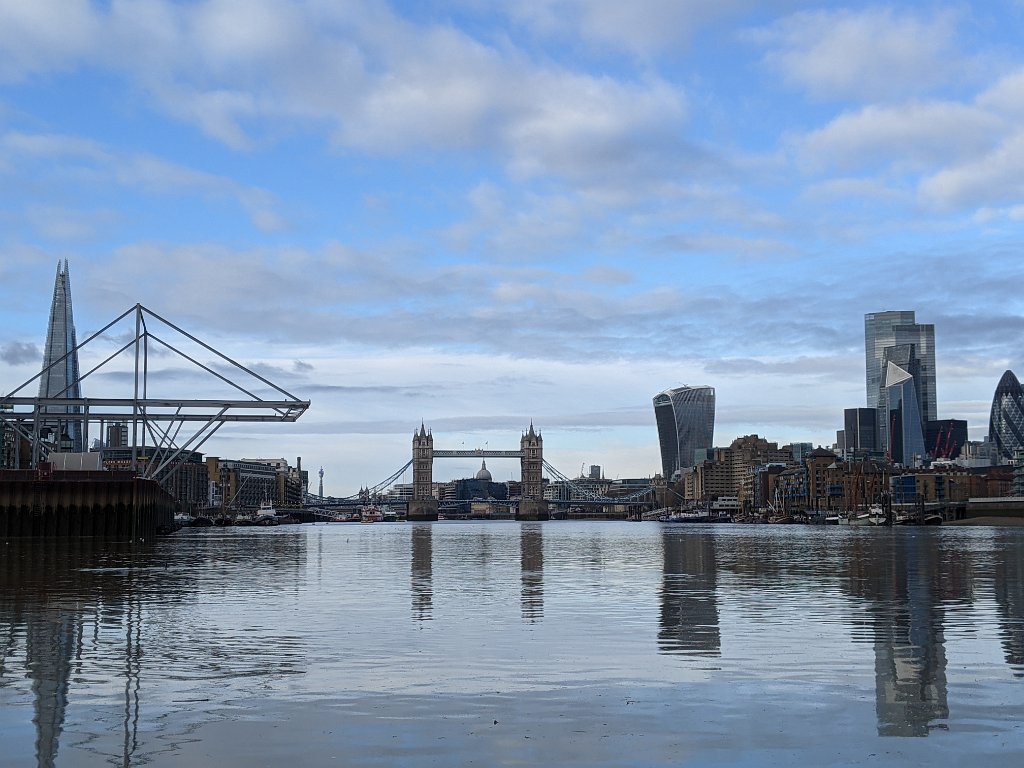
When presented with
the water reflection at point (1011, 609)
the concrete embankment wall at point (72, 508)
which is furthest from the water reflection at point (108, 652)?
the concrete embankment wall at point (72, 508)

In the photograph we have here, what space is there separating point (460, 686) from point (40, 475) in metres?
92.5

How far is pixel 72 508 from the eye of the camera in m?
98.2

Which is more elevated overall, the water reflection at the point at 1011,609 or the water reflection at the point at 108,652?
the water reflection at the point at 108,652

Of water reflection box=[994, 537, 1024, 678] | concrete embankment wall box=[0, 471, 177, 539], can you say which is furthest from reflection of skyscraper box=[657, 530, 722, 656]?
concrete embankment wall box=[0, 471, 177, 539]

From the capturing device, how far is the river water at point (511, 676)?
13.7m

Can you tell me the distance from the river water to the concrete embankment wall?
60559 mm

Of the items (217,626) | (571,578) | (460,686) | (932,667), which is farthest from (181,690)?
(571,578)

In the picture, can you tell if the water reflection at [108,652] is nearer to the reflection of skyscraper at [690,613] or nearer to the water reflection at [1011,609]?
the reflection of skyscraper at [690,613]

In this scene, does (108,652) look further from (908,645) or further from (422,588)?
(422,588)

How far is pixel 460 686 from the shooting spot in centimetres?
1814

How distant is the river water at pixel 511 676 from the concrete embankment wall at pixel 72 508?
199ft

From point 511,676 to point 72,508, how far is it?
87.3m

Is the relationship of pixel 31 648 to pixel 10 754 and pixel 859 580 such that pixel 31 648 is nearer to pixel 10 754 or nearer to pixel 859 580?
pixel 10 754

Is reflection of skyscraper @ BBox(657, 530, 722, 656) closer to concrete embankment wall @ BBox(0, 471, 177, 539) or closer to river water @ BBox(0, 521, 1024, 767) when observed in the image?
river water @ BBox(0, 521, 1024, 767)
